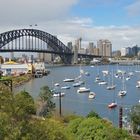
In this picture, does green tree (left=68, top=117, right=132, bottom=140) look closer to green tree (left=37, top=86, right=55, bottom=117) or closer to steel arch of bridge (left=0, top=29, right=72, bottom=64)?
green tree (left=37, top=86, right=55, bottom=117)

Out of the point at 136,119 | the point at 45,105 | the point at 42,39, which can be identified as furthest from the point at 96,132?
the point at 42,39

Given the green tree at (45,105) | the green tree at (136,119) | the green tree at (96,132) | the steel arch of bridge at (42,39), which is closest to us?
the green tree at (96,132)

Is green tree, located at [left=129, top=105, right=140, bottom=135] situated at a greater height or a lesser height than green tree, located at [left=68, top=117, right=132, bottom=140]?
lesser

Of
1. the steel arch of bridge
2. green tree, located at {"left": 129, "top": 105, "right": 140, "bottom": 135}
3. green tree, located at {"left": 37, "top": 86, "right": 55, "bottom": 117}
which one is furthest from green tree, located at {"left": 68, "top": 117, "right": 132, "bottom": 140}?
the steel arch of bridge

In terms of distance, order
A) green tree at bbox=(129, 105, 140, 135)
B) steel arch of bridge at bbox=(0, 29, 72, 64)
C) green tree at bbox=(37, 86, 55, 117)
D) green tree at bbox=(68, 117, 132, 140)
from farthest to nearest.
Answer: steel arch of bridge at bbox=(0, 29, 72, 64) < green tree at bbox=(37, 86, 55, 117) < green tree at bbox=(129, 105, 140, 135) < green tree at bbox=(68, 117, 132, 140)

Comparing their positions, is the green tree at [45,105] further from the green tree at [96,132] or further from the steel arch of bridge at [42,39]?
the steel arch of bridge at [42,39]

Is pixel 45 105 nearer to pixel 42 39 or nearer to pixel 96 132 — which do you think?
pixel 96 132

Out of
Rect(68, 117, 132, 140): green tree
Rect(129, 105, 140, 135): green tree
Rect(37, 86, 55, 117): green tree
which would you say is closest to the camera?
Rect(68, 117, 132, 140): green tree

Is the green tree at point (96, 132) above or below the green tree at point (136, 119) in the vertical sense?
above


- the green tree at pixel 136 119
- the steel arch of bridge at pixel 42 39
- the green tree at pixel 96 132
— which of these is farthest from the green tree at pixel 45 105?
the steel arch of bridge at pixel 42 39

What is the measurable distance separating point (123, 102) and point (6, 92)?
31214 millimetres

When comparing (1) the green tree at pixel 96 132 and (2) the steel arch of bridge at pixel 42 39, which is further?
(2) the steel arch of bridge at pixel 42 39

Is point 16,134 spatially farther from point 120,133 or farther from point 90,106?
point 90,106

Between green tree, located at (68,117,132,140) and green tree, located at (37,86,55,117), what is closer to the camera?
green tree, located at (68,117,132,140)
